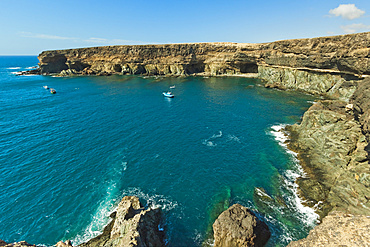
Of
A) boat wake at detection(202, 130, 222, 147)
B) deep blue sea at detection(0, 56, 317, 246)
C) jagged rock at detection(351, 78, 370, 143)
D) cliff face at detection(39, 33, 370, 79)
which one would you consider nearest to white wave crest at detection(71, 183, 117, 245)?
deep blue sea at detection(0, 56, 317, 246)

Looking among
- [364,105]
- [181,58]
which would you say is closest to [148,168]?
[364,105]

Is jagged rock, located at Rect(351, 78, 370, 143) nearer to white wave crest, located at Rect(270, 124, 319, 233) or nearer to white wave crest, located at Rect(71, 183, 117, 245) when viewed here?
white wave crest, located at Rect(270, 124, 319, 233)

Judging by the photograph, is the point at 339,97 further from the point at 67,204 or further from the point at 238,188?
the point at 67,204

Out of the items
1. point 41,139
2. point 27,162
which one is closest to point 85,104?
point 41,139

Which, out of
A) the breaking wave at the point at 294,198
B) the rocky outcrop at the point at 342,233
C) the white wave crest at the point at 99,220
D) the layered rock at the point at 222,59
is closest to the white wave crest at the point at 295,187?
the breaking wave at the point at 294,198

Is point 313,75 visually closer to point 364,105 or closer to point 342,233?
point 364,105

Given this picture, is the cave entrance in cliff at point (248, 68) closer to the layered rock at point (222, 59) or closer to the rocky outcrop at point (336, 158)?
the layered rock at point (222, 59)
